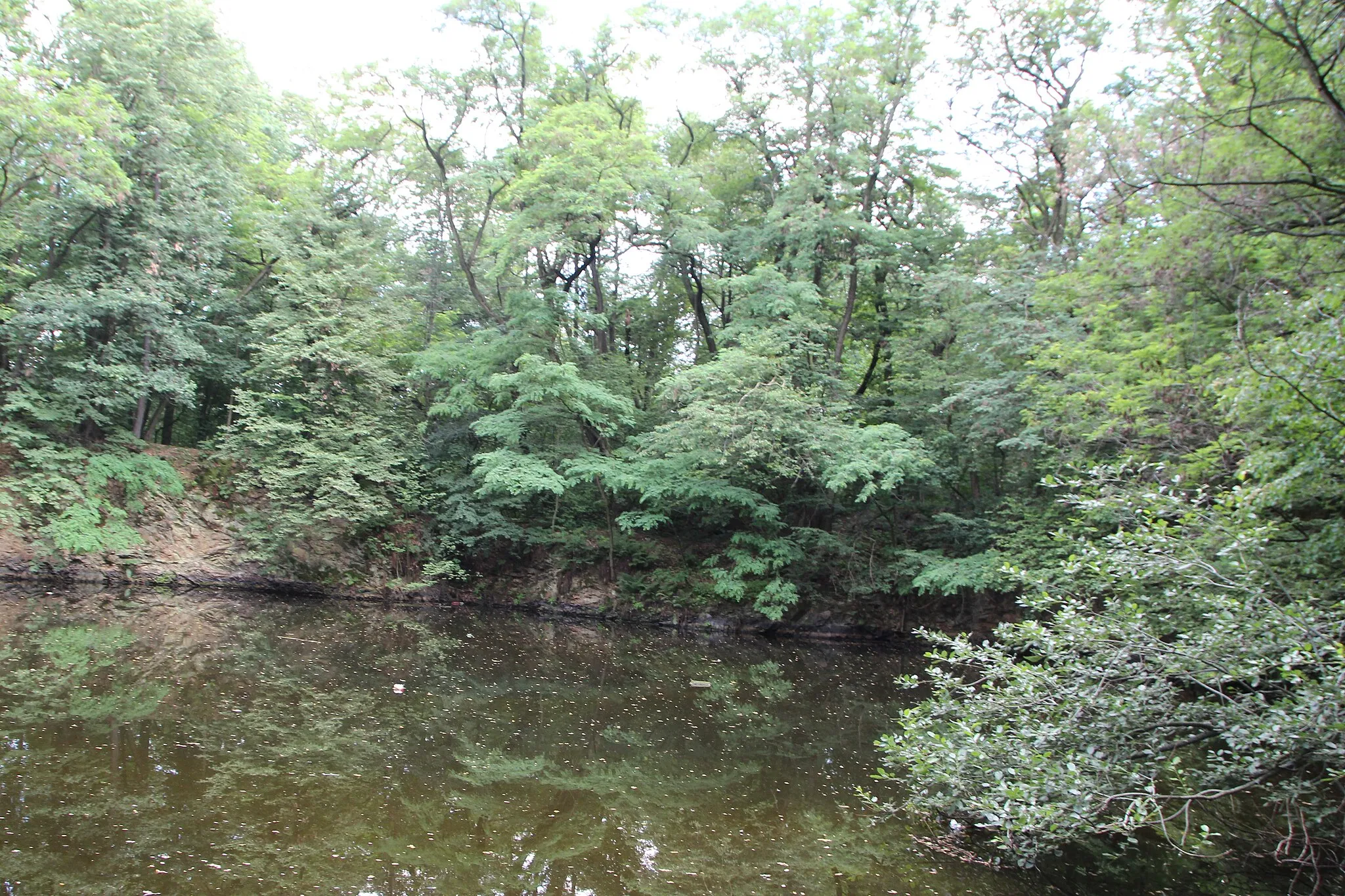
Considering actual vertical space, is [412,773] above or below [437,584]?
below

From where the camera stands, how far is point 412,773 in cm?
647

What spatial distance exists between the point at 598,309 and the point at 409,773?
14.9m

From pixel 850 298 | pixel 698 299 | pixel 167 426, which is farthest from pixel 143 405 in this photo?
pixel 850 298

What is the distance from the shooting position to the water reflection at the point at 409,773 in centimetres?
A: 479

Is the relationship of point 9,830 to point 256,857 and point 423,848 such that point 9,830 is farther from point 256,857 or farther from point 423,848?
point 423,848

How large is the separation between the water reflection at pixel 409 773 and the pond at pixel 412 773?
0.02m

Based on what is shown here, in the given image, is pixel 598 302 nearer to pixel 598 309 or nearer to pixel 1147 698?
pixel 598 309

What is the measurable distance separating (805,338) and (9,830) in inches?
614

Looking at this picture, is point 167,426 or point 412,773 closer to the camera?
point 412,773

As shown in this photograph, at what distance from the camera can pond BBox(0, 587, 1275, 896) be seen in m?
4.79

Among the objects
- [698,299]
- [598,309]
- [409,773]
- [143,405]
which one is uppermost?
[698,299]

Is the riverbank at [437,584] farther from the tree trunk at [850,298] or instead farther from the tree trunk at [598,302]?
the tree trunk at [850,298]

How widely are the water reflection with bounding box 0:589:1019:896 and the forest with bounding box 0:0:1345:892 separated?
4.09 metres

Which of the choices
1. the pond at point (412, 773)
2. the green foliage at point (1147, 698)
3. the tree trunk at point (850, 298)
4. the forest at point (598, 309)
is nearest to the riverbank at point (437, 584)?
the forest at point (598, 309)
